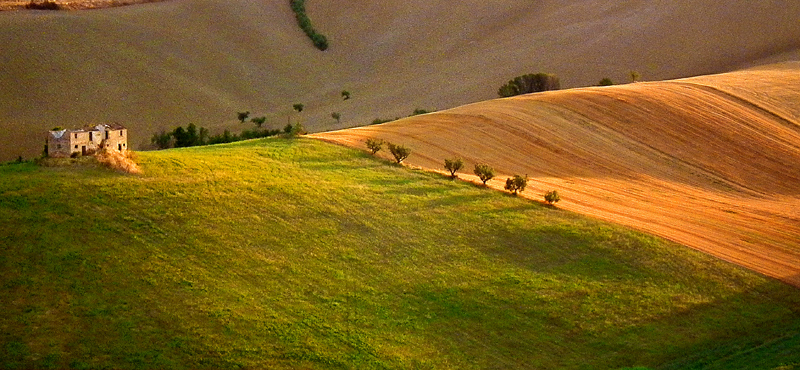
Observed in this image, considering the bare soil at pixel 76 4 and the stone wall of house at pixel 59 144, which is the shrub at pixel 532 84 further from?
the stone wall of house at pixel 59 144

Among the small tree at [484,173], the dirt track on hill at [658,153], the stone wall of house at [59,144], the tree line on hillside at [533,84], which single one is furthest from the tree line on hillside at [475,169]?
the tree line on hillside at [533,84]

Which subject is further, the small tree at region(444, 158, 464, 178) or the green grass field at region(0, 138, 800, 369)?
the small tree at region(444, 158, 464, 178)

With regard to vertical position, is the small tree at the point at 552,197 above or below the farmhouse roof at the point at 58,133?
below

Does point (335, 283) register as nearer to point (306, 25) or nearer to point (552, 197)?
point (552, 197)

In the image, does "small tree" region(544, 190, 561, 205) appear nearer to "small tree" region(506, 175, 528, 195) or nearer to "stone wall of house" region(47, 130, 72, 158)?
"small tree" region(506, 175, 528, 195)

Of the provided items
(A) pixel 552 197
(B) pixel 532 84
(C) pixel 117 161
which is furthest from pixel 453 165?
(B) pixel 532 84

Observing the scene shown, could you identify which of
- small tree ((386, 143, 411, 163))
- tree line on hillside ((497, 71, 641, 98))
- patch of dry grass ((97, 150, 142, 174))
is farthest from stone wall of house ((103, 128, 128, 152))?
tree line on hillside ((497, 71, 641, 98))
